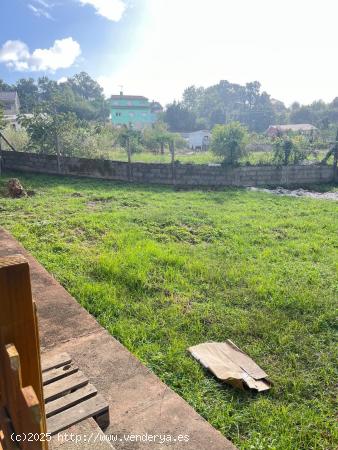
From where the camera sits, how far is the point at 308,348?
2584mm

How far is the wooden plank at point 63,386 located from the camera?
1595mm

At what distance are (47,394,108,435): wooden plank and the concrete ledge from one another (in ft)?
0.50

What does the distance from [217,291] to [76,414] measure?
83.2 inches

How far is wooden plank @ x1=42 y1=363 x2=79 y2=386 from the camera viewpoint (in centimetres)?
169

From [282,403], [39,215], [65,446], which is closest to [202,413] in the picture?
[282,403]

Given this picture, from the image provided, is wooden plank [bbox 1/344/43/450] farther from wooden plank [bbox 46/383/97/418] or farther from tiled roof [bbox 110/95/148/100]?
tiled roof [bbox 110/95/148/100]

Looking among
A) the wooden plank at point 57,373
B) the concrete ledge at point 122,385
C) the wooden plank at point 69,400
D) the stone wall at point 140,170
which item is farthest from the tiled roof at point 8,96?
the wooden plank at point 69,400

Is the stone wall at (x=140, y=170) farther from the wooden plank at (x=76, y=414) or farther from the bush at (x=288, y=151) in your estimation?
the wooden plank at (x=76, y=414)

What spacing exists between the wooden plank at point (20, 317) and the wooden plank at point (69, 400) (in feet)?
2.82

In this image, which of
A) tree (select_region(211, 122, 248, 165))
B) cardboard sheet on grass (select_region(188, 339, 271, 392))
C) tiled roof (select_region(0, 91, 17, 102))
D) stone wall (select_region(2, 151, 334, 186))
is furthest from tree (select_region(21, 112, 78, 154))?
tiled roof (select_region(0, 91, 17, 102))

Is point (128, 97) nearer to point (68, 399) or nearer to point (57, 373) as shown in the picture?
point (57, 373)

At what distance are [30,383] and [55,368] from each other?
1.13 metres

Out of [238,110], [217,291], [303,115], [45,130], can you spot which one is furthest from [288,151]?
[238,110]

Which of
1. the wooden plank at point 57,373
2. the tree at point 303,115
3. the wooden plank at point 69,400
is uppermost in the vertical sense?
the tree at point 303,115
